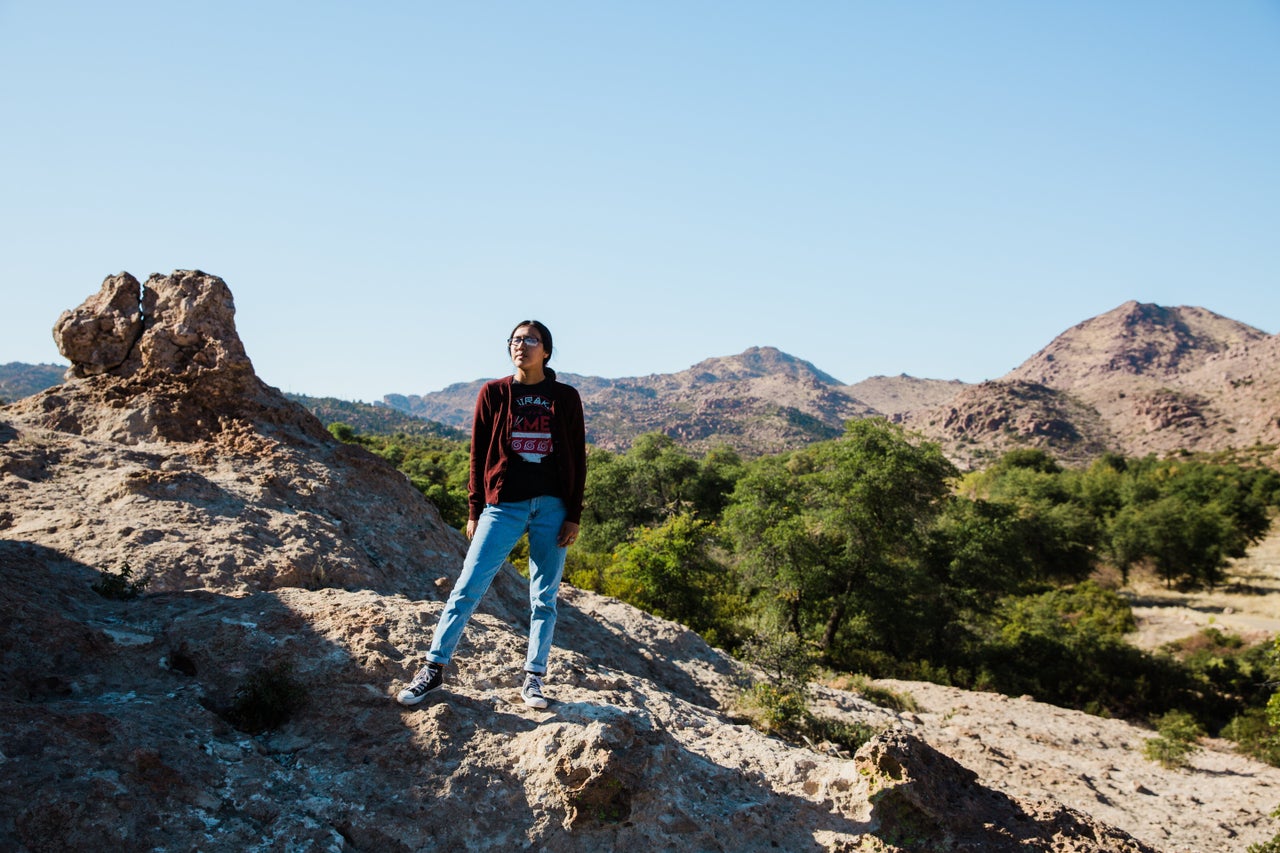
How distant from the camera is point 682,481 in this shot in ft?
119

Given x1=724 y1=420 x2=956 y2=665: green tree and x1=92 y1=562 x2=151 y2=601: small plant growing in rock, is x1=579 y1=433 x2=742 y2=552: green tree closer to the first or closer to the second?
x1=724 y1=420 x2=956 y2=665: green tree

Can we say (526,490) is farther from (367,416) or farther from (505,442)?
(367,416)

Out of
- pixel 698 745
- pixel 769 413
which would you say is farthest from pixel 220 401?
pixel 769 413

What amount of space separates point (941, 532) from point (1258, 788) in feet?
41.1

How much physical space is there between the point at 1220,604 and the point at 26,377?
219870mm

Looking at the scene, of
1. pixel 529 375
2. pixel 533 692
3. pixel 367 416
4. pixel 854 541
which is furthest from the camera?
pixel 367 416

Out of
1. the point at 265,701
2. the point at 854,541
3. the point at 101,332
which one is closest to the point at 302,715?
the point at 265,701

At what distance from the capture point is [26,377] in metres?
162

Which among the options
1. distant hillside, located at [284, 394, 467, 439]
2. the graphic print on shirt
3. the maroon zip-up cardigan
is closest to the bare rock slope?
the maroon zip-up cardigan

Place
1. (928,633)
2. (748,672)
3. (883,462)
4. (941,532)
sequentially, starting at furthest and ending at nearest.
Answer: (941,532)
(928,633)
(883,462)
(748,672)

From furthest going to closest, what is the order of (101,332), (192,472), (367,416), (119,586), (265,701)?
(367,416)
(101,332)
(192,472)
(119,586)
(265,701)

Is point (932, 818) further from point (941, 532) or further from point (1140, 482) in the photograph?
point (1140, 482)

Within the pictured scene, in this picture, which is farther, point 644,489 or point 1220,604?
point 644,489

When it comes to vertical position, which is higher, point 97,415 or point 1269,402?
point 1269,402
